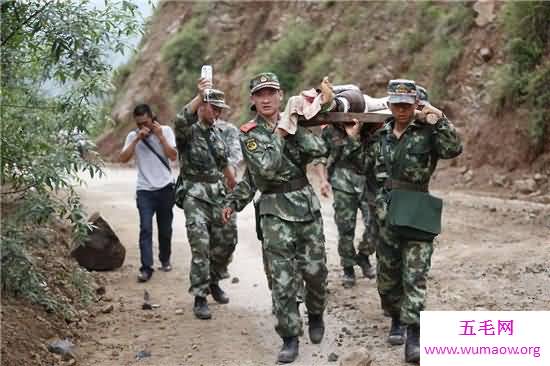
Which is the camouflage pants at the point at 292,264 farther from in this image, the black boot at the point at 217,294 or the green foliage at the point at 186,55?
the green foliage at the point at 186,55

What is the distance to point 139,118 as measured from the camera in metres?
7.86

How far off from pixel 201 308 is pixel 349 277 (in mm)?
1711

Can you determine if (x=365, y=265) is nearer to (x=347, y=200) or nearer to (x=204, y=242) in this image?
(x=347, y=200)

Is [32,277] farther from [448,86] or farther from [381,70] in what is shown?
[381,70]

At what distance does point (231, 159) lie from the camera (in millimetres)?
7391

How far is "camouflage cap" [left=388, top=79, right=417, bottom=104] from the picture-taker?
209 inches

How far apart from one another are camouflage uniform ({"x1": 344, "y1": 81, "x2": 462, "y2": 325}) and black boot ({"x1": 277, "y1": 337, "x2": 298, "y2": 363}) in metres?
0.77

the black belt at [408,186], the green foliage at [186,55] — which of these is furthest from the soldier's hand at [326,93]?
the green foliage at [186,55]

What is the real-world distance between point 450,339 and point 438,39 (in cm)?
1387

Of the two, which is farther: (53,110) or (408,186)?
(53,110)

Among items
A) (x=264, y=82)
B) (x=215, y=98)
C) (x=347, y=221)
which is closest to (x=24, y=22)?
(x=264, y=82)

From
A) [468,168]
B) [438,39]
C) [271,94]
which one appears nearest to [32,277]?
[271,94]

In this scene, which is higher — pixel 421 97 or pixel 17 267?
pixel 421 97

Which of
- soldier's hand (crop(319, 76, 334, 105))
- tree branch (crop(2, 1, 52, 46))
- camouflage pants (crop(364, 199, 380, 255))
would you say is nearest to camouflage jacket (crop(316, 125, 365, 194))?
camouflage pants (crop(364, 199, 380, 255))
